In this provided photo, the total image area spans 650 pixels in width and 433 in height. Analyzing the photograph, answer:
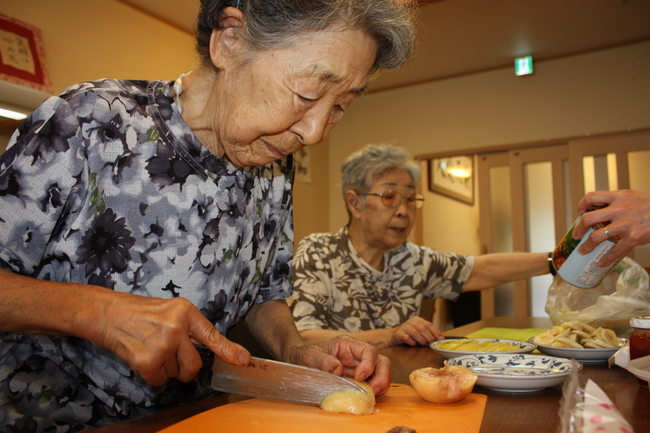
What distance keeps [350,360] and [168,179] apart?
1.76ft

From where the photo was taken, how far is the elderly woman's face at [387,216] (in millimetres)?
2213

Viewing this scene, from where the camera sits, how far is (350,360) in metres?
1.05

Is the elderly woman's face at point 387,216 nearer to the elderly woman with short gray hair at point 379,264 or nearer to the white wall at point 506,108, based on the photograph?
the elderly woman with short gray hair at point 379,264

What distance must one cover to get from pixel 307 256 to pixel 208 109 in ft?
3.60

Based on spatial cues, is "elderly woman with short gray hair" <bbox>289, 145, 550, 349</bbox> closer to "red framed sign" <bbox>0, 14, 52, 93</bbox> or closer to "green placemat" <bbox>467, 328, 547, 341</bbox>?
"green placemat" <bbox>467, 328, 547, 341</bbox>

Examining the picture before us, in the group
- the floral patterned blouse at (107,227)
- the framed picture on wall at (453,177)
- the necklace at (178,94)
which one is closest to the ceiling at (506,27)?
the framed picture on wall at (453,177)

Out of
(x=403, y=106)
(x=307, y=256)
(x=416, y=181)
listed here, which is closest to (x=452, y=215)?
(x=403, y=106)

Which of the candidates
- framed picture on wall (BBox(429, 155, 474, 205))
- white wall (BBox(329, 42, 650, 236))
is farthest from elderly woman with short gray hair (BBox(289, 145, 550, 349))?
framed picture on wall (BBox(429, 155, 474, 205))

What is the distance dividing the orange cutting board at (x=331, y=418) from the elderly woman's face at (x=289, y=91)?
515 millimetres

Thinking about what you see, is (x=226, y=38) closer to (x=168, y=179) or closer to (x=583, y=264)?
(x=168, y=179)

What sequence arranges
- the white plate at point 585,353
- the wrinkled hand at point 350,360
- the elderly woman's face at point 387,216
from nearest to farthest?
1. the wrinkled hand at point 350,360
2. the white plate at point 585,353
3. the elderly woman's face at point 387,216

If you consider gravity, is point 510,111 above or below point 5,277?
above

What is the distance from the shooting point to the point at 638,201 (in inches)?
50.0

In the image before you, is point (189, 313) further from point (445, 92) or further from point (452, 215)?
point (452, 215)
